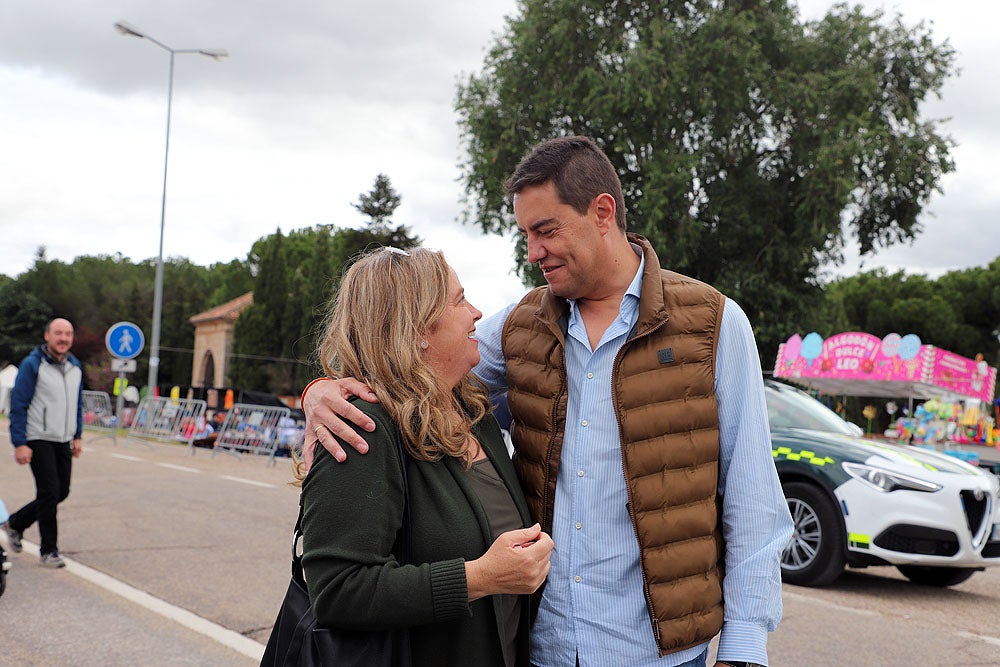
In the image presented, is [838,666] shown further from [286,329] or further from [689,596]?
[286,329]

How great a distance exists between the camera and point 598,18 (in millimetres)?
26516

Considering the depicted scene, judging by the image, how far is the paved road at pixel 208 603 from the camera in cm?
520

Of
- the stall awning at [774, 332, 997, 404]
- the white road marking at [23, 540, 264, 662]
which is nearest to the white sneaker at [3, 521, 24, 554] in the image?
the white road marking at [23, 540, 264, 662]

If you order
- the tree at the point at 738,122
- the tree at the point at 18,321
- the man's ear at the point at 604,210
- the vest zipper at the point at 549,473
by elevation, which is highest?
the tree at the point at 738,122

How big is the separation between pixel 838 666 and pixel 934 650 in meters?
0.81

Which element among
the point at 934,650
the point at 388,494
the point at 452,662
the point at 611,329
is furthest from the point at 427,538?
the point at 934,650

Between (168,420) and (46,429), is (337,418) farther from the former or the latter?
(168,420)

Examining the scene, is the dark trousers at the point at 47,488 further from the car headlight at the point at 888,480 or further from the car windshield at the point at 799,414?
the car headlight at the point at 888,480

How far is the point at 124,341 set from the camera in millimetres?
20234

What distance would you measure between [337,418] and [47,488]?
658cm

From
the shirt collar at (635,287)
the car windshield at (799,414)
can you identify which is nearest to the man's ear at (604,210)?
the shirt collar at (635,287)

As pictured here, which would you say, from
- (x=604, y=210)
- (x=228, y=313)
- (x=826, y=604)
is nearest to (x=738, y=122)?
(x=826, y=604)

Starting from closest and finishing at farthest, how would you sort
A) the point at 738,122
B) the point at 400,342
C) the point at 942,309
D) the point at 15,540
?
the point at 400,342 → the point at 15,540 → the point at 738,122 → the point at 942,309

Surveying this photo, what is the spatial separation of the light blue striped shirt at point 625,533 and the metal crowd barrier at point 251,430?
55.3 ft
